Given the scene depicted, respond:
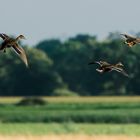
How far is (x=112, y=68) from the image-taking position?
4195mm

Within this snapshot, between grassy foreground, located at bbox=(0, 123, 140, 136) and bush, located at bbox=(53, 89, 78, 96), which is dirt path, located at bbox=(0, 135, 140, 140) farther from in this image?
bush, located at bbox=(53, 89, 78, 96)

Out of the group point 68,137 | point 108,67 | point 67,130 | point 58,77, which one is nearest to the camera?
point 108,67

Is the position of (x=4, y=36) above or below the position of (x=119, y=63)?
above

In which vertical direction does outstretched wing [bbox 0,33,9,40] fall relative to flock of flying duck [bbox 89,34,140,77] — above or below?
above

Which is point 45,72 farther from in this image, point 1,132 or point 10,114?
point 1,132

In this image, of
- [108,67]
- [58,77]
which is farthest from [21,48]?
[58,77]

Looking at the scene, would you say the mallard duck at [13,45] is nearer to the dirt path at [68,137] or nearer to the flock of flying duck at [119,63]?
the flock of flying duck at [119,63]

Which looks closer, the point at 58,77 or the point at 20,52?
the point at 20,52

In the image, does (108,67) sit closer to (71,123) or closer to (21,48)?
(21,48)

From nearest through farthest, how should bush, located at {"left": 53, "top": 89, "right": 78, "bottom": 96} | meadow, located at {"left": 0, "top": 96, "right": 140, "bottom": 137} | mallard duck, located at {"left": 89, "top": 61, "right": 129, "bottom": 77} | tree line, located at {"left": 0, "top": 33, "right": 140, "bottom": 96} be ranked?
mallard duck, located at {"left": 89, "top": 61, "right": 129, "bottom": 77} → meadow, located at {"left": 0, "top": 96, "right": 140, "bottom": 137} → tree line, located at {"left": 0, "top": 33, "right": 140, "bottom": 96} → bush, located at {"left": 53, "top": 89, "right": 78, "bottom": 96}

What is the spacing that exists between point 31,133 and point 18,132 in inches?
32.4

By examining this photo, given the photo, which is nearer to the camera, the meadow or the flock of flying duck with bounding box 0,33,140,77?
the flock of flying duck with bounding box 0,33,140,77

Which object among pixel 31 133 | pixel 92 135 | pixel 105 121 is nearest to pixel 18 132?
pixel 31 133

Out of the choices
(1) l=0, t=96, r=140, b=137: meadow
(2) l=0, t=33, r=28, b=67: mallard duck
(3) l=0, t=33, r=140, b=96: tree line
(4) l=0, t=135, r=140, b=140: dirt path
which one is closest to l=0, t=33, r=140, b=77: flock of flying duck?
(2) l=0, t=33, r=28, b=67: mallard duck
